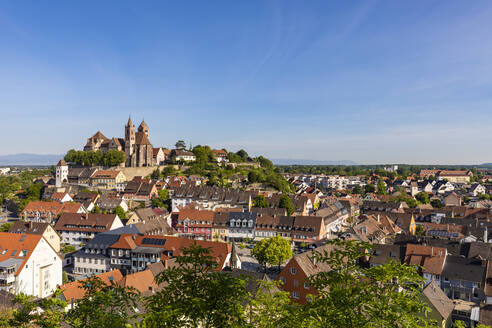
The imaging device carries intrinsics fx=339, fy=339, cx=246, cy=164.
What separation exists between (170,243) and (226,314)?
119ft

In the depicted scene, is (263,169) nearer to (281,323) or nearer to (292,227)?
(292,227)

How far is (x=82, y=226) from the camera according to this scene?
55.8 metres

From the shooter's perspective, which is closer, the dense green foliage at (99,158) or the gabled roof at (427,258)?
the gabled roof at (427,258)

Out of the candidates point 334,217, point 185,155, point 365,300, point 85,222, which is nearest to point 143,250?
point 85,222

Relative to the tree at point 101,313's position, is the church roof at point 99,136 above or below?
above

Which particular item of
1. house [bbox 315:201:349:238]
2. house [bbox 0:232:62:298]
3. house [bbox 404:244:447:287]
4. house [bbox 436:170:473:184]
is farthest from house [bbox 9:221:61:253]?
house [bbox 436:170:473:184]

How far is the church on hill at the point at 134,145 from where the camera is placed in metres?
106

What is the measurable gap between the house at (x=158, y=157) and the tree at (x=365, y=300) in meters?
105

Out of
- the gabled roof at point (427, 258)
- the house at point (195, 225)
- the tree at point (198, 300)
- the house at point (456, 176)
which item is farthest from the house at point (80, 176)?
the house at point (456, 176)

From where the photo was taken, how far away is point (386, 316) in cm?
674

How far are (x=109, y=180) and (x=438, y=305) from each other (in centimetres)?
8405

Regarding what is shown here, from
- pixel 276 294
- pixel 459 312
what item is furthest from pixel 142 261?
pixel 276 294

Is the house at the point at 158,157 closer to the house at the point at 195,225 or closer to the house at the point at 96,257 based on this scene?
the house at the point at 195,225

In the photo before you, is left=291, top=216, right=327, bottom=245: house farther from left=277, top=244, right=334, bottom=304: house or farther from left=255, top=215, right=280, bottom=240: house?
left=277, top=244, right=334, bottom=304: house
